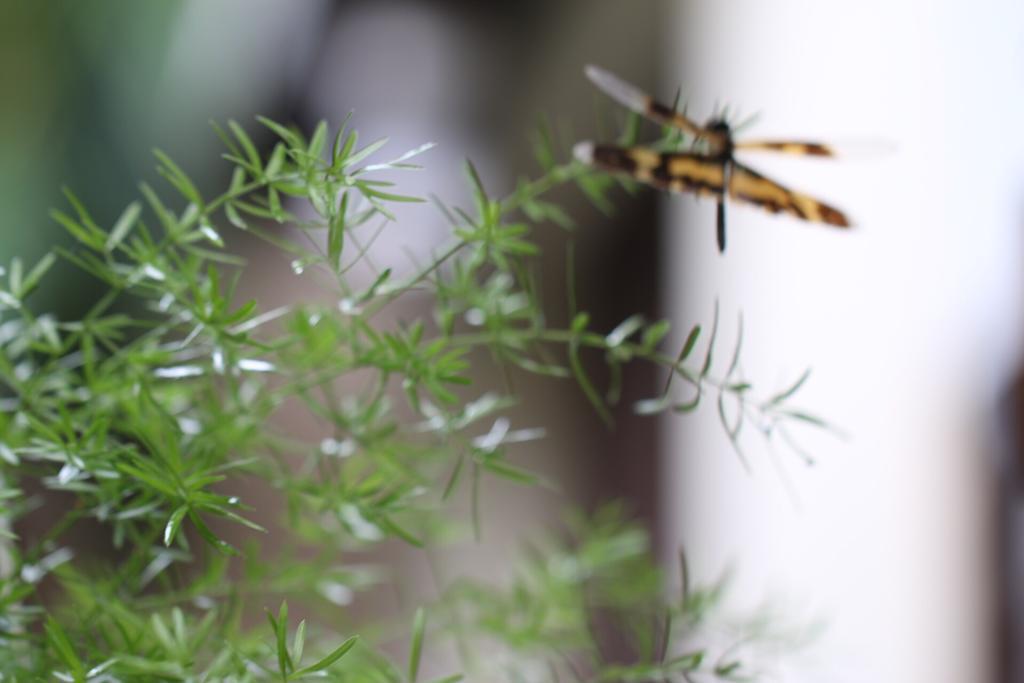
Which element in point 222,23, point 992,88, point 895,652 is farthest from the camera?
point 222,23

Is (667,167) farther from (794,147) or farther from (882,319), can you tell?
(882,319)

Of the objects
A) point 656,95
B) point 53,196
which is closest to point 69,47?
point 53,196

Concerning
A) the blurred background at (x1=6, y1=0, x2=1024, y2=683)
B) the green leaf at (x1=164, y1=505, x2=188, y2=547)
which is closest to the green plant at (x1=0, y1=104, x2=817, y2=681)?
the green leaf at (x1=164, y1=505, x2=188, y2=547)

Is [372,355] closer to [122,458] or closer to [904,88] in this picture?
[122,458]

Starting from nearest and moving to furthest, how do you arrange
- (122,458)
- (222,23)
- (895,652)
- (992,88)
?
(122,458) → (992,88) → (895,652) → (222,23)

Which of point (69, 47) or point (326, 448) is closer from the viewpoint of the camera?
point (326, 448)

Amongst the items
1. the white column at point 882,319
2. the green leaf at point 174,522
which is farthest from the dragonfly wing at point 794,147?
the white column at point 882,319

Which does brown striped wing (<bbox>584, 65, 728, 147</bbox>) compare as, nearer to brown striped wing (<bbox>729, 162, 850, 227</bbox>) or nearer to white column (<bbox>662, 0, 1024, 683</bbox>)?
brown striped wing (<bbox>729, 162, 850, 227</bbox>)
